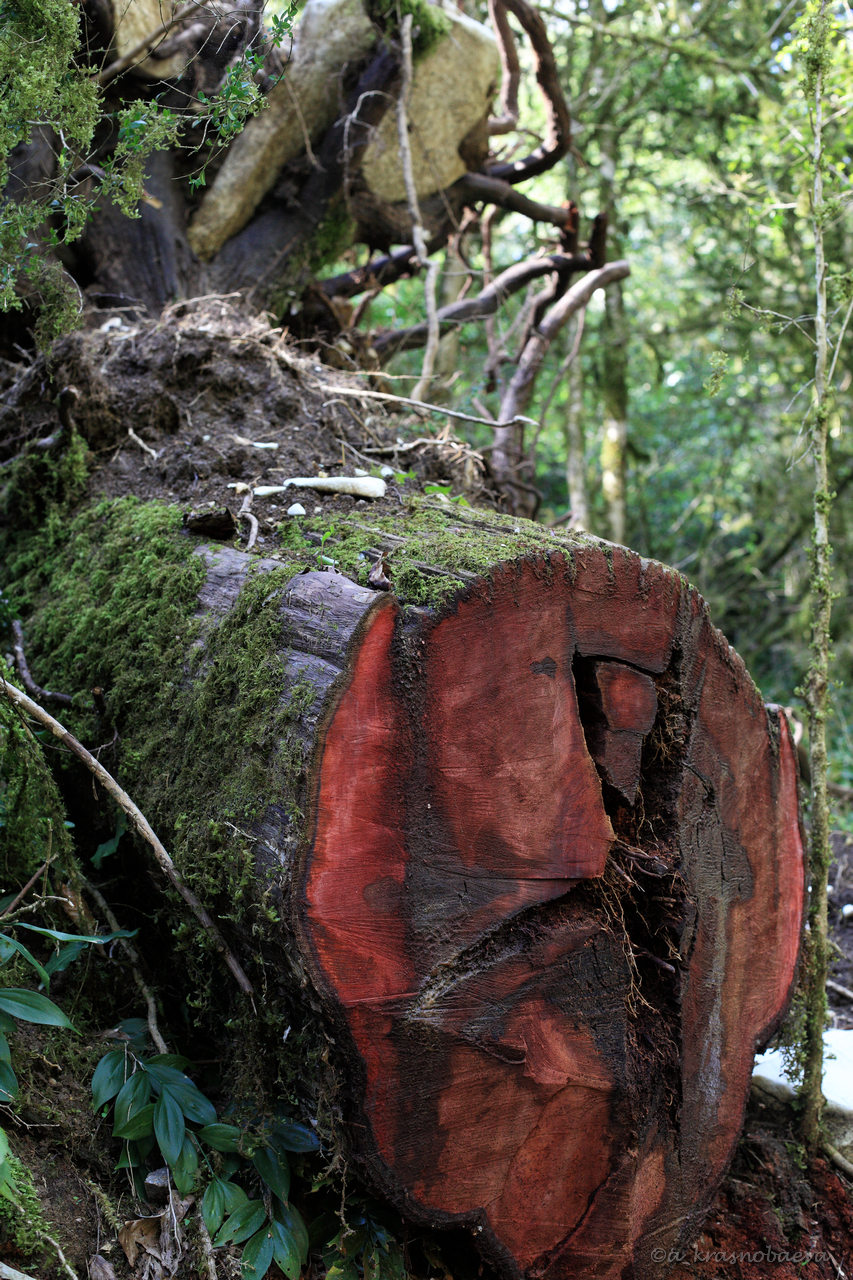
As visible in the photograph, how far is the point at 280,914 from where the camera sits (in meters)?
1.50

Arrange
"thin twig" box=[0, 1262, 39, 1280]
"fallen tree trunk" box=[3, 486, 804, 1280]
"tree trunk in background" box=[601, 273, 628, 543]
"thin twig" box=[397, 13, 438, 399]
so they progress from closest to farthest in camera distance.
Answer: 1. "thin twig" box=[0, 1262, 39, 1280]
2. "fallen tree trunk" box=[3, 486, 804, 1280]
3. "thin twig" box=[397, 13, 438, 399]
4. "tree trunk in background" box=[601, 273, 628, 543]

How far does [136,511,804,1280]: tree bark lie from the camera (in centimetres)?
155

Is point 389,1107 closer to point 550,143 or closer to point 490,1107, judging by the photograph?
point 490,1107

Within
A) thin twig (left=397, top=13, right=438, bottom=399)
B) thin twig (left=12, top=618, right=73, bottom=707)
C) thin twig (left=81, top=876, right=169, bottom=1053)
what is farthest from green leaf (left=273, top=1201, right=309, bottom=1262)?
thin twig (left=397, top=13, right=438, bottom=399)

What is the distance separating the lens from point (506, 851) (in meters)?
1.70

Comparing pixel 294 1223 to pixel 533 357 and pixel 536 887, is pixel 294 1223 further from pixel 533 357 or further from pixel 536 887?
pixel 533 357

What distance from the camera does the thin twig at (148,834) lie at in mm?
1730

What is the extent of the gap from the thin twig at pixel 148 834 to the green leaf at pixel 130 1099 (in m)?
0.28

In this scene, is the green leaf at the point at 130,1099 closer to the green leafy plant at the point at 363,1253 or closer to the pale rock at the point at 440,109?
the green leafy plant at the point at 363,1253

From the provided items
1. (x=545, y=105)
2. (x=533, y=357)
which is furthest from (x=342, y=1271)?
(x=545, y=105)

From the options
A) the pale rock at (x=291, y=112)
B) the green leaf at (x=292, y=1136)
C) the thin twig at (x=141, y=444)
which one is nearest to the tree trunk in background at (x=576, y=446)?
the pale rock at (x=291, y=112)

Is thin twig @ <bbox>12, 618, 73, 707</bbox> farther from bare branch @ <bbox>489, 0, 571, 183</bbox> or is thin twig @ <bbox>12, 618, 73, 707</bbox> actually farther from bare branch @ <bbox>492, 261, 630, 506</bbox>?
bare branch @ <bbox>489, 0, 571, 183</bbox>

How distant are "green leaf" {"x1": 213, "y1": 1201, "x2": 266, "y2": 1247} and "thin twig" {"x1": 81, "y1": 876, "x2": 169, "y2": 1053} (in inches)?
13.4

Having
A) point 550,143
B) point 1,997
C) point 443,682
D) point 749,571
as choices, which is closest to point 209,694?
point 443,682
